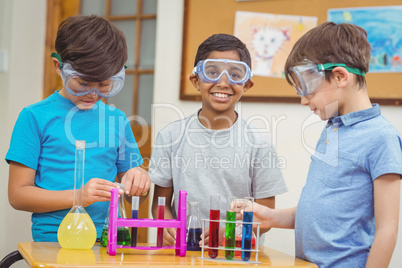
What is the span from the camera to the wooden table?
47.8 inches

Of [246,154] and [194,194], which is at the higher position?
[246,154]

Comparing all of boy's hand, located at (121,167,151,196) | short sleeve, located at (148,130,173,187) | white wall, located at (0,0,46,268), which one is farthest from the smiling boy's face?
white wall, located at (0,0,46,268)

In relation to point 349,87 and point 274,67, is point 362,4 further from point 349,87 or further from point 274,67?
point 349,87

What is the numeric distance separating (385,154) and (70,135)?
1020mm

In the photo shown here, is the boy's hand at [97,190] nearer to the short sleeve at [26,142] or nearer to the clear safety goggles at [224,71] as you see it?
the short sleeve at [26,142]

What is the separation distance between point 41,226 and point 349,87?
108 cm

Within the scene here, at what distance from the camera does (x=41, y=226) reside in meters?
1.68

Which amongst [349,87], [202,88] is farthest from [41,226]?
[349,87]

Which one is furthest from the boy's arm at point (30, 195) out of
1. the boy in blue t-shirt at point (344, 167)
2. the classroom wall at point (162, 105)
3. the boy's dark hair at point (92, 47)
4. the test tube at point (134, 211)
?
the classroom wall at point (162, 105)

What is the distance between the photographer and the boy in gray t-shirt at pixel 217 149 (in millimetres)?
1878

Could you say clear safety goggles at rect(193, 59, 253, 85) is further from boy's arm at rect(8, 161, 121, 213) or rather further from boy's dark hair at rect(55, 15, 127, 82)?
boy's arm at rect(8, 161, 121, 213)

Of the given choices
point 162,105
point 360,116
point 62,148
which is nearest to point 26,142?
point 62,148

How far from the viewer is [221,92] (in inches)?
75.2

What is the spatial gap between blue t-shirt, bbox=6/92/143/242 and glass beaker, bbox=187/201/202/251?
370 millimetres
